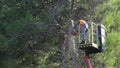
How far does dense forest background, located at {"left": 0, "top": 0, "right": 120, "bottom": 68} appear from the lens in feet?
44.7

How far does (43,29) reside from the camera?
13523 millimetres

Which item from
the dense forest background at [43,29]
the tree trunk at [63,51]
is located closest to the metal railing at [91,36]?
the dense forest background at [43,29]

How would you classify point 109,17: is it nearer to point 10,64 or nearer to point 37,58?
point 37,58

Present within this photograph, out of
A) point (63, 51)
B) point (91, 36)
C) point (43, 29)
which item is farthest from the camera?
point (63, 51)

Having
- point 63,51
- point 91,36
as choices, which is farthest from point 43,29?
point 91,36

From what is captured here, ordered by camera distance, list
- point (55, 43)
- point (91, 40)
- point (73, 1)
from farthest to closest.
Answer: point (55, 43)
point (73, 1)
point (91, 40)

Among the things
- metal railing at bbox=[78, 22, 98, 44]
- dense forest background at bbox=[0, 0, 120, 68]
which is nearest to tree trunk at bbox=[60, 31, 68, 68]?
dense forest background at bbox=[0, 0, 120, 68]

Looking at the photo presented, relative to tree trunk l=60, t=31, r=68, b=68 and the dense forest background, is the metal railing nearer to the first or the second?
the dense forest background

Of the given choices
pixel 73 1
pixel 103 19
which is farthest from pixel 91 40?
pixel 103 19

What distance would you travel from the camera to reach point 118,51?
15.8m

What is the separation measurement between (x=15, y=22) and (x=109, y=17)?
158 inches

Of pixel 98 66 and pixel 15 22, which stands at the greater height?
pixel 15 22

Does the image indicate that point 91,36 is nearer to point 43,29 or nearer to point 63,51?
point 43,29

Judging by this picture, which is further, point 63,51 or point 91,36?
point 63,51
